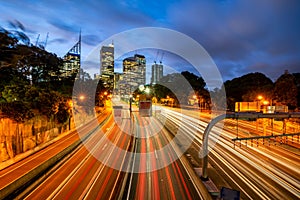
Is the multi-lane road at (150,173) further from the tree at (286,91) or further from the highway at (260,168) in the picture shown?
the tree at (286,91)

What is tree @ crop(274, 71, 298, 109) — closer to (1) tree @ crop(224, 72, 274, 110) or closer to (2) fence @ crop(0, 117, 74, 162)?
(1) tree @ crop(224, 72, 274, 110)

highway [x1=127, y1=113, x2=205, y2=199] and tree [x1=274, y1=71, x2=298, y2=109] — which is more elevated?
tree [x1=274, y1=71, x2=298, y2=109]

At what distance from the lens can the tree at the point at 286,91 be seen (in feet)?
111

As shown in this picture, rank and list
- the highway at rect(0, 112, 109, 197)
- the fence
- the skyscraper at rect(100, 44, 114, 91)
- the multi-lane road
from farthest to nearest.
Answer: the skyscraper at rect(100, 44, 114, 91), the fence, the highway at rect(0, 112, 109, 197), the multi-lane road

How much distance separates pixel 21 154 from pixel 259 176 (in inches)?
810

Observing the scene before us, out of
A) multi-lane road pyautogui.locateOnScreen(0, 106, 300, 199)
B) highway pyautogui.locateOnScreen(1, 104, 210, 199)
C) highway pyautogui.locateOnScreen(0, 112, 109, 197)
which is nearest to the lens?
multi-lane road pyautogui.locateOnScreen(0, 106, 300, 199)

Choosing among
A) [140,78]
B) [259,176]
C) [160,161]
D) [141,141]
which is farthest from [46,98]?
[140,78]

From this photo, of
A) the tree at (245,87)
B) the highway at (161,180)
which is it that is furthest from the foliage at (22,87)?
the tree at (245,87)

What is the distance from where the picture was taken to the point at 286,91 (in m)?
34.3

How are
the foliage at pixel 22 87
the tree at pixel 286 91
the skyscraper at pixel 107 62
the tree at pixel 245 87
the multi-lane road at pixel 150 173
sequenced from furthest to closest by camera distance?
1. the skyscraper at pixel 107 62
2. the tree at pixel 245 87
3. the tree at pixel 286 91
4. the foliage at pixel 22 87
5. the multi-lane road at pixel 150 173

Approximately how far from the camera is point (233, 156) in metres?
18.8

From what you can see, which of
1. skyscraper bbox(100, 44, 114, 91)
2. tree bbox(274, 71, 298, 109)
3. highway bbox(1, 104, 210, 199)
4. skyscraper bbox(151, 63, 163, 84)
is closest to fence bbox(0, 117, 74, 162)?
highway bbox(1, 104, 210, 199)

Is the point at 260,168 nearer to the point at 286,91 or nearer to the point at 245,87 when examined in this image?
the point at 286,91

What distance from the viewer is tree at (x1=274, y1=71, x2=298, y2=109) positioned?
33.7 meters
